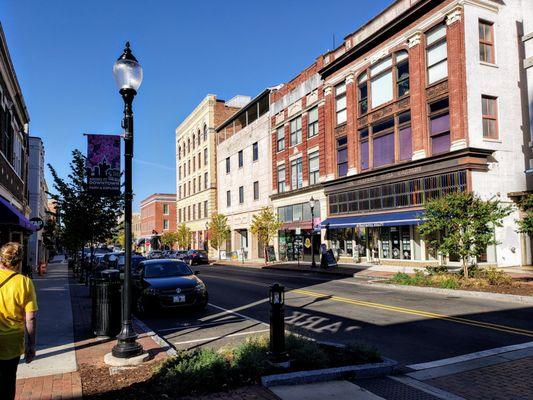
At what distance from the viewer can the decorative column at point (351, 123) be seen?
104 feet

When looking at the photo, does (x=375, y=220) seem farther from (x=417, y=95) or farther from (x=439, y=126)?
(x=417, y=95)

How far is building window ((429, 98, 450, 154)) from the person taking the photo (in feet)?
79.6

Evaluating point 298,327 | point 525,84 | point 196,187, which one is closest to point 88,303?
point 298,327

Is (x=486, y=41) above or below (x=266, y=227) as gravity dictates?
above

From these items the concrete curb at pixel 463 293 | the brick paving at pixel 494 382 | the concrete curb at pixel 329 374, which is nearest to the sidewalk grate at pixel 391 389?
the concrete curb at pixel 329 374

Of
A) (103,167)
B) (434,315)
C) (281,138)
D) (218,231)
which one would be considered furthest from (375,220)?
(218,231)

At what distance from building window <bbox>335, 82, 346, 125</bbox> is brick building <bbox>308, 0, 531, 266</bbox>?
129cm

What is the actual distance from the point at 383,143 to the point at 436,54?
6.22 m

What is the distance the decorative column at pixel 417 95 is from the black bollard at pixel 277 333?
20714mm

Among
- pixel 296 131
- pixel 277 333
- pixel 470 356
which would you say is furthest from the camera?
pixel 296 131

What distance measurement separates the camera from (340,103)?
33969 mm

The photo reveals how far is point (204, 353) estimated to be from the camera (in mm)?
6457

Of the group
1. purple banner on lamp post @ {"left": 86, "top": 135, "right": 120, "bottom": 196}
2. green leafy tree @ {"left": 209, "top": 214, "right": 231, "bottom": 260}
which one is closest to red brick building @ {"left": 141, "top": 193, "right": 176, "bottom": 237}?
green leafy tree @ {"left": 209, "top": 214, "right": 231, "bottom": 260}

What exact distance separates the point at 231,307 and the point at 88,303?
5041 mm
